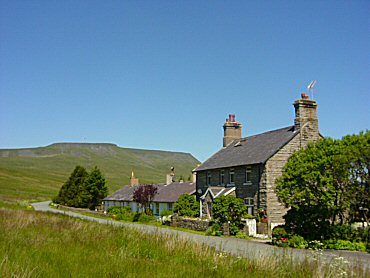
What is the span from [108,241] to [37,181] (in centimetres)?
12275

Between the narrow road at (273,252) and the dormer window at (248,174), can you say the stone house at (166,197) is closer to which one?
the dormer window at (248,174)

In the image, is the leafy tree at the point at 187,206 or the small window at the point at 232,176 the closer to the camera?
the small window at the point at 232,176

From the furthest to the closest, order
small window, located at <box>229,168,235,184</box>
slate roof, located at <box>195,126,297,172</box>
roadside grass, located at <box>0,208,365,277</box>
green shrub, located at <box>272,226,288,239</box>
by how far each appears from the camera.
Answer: small window, located at <box>229,168,235,184</box> < slate roof, located at <box>195,126,297,172</box> < green shrub, located at <box>272,226,288,239</box> < roadside grass, located at <box>0,208,365,277</box>

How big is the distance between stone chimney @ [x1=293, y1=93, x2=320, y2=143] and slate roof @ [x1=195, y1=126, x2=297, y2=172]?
763 millimetres

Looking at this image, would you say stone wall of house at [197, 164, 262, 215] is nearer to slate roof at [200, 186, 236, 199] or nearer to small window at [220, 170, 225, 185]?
small window at [220, 170, 225, 185]

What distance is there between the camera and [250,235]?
28875 millimetres

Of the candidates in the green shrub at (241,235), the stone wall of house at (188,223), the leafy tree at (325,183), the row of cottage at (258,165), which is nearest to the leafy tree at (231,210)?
the green shrub at (241,235)

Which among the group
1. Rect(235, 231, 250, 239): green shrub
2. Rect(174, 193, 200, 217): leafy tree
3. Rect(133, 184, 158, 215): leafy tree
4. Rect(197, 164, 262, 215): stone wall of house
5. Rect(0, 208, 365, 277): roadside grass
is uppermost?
Rect(197, 164, 262, 215): stone wall of house

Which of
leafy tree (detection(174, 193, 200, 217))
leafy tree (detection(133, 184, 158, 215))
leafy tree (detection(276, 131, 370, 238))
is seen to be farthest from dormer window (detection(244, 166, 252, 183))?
leafy tree (detection(133, 184, 158, 215))

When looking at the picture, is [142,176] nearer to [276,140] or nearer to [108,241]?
[276,140]

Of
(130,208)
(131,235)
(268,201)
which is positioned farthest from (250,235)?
(130,208)

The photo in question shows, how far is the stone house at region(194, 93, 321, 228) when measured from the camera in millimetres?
30125

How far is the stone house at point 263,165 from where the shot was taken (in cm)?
3012

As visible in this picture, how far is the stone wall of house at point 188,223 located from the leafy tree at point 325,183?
8492 mm
